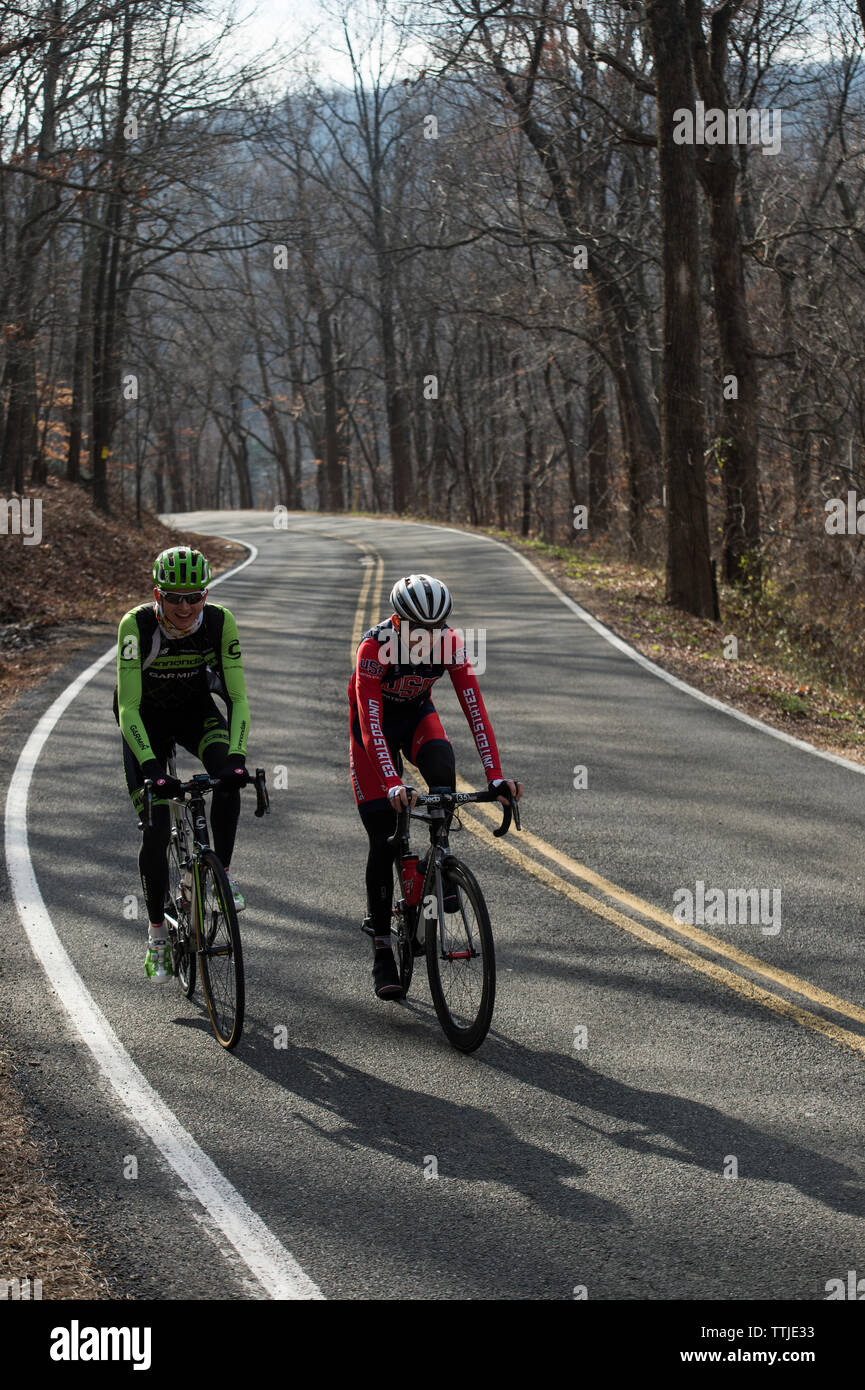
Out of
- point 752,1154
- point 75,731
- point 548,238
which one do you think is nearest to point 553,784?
point 75,731

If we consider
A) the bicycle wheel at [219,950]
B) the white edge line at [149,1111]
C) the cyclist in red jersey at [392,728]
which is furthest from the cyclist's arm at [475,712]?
the white edge line at [149,1111]

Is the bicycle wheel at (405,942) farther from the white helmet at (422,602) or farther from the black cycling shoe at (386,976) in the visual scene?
the white helmet at (422,602)

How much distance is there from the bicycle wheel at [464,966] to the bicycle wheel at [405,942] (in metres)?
0.26

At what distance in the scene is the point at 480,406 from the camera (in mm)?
56156

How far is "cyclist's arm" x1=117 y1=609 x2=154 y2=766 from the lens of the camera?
5.89m

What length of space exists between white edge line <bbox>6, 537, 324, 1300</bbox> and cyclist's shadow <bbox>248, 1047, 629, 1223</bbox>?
512 mm

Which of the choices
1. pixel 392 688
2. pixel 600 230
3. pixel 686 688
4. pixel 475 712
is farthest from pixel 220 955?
pixel 600 230

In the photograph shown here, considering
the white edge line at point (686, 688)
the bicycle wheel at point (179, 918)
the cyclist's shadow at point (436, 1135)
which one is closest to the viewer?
the cyclist's shadow at point (436, 1135)

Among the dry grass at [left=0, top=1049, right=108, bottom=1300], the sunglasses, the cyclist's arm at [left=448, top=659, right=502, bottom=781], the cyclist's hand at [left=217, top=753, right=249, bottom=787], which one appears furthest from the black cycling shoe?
the sunglasses

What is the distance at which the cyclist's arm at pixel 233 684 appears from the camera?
6.05 meters

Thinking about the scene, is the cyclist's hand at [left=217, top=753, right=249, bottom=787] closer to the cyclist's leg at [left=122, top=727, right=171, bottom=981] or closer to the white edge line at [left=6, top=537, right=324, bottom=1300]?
the cyclist's leg at [left=122, top=727, right=171, bottom=981]

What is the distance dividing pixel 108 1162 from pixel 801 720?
9963mm
